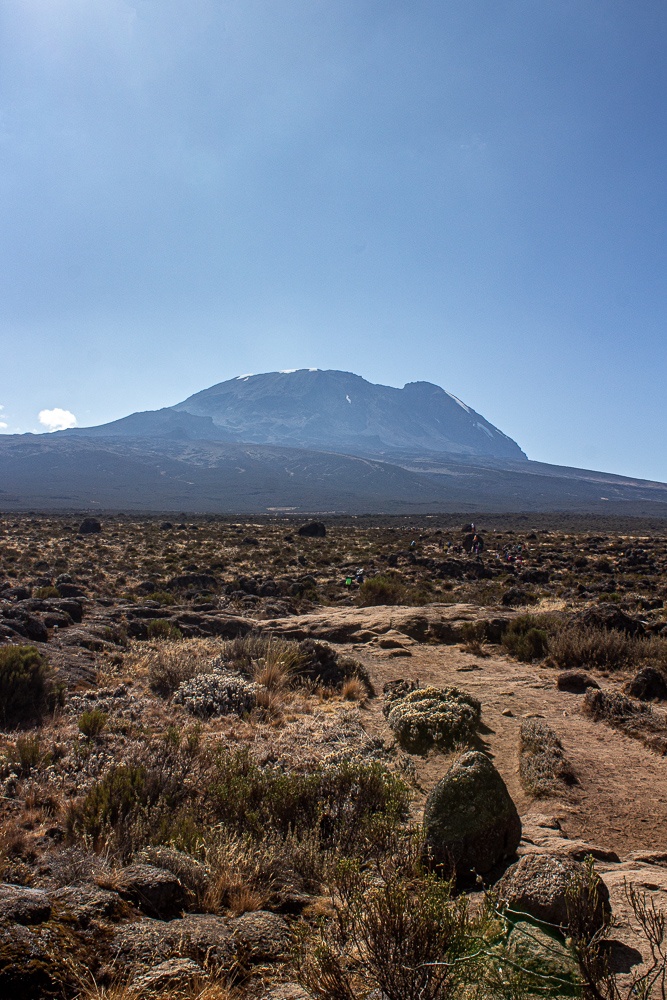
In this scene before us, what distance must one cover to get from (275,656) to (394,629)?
4.26 metres

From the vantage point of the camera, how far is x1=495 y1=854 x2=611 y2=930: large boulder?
2.72m

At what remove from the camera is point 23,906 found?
2.34 meters

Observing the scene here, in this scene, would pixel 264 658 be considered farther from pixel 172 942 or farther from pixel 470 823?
pixel 172 942

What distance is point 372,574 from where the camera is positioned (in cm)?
2238

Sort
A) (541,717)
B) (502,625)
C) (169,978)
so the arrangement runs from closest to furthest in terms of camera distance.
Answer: (169,978) → (541,717) → (502,625)

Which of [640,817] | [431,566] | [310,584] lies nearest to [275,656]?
[640,817]

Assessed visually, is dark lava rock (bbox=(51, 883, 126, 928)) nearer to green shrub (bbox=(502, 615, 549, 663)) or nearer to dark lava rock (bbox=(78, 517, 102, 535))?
green shrub (bbox=(502, 615, 549, 663))

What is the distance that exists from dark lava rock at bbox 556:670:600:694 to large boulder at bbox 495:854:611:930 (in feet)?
18.4

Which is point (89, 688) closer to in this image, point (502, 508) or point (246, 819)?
point (246, 819)

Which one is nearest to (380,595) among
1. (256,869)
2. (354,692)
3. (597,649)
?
(597,649)

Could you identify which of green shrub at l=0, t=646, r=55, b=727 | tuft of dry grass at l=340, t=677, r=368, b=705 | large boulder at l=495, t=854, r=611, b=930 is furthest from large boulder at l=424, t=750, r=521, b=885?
green shrub at l=0, t=646, r=55, b=727

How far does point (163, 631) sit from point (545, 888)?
30.0 feet

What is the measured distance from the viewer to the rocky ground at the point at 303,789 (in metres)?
2.40

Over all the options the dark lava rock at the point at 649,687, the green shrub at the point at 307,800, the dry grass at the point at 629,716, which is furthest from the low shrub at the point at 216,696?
the dark lava rock at the point at 649,687
